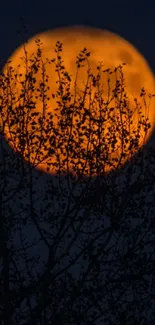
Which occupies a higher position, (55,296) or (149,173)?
(149,173)

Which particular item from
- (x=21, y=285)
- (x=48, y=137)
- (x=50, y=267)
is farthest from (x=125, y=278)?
(x=48, y=137)

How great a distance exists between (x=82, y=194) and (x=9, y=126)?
7.55 ft

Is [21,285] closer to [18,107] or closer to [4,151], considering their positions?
[4,151]

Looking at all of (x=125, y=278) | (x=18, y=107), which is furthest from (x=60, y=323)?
(x=18, y=107)

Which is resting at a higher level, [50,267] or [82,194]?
[82,194]

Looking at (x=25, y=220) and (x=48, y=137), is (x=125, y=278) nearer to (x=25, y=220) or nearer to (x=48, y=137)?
(x=25, y=220)

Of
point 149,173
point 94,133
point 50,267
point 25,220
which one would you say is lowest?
point 50,267

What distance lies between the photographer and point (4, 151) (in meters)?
15.1

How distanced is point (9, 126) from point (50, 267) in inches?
132

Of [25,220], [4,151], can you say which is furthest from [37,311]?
[4,151]

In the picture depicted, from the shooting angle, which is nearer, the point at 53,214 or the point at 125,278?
the point at 125,278

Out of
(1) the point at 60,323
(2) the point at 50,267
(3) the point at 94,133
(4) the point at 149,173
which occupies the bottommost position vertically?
(1) the point at 60,323

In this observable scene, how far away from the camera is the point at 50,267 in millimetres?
14648

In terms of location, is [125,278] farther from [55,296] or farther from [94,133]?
[94,133]
